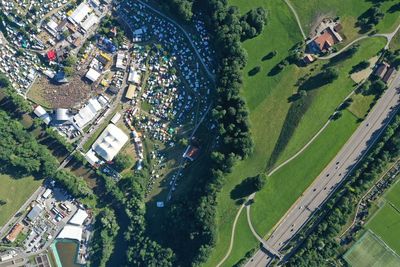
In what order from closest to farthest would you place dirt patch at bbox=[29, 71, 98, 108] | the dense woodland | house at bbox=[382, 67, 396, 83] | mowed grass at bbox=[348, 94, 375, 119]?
1. the dense woodland
2. house at bbox=[382, 67, 396, 83]
3. mowed grass at bbox=[348, 94, 375, 119]
4. dirt patch at bbox=[29, 71, 98, 108]

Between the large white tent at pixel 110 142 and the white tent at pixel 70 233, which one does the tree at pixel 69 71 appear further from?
the white tent at pixel 70 233

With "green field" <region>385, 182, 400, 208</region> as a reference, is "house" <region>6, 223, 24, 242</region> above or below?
below

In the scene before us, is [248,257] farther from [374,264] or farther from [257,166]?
[374,264]

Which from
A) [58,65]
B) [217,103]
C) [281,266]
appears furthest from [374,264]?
[58,65]

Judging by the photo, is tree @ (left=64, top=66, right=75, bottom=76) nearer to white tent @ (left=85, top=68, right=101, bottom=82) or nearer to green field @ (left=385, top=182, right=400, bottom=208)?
white tent @ (left=85, top=68, right=101, bottom=82)

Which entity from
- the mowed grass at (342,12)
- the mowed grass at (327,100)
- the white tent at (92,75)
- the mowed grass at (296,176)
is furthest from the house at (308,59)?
the white tent at (92,75)

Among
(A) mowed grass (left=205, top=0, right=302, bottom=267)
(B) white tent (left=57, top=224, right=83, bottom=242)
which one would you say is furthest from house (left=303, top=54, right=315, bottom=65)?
(B) white tent (left=57, top=224, right=83, bottom=242)

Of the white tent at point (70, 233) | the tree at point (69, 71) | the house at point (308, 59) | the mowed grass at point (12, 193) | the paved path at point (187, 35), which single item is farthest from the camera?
the white tent at point (70, 233)
